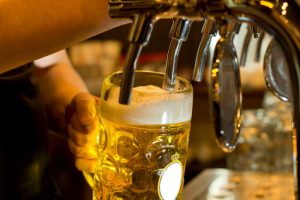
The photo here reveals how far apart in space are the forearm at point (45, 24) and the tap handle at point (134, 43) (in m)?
0.18

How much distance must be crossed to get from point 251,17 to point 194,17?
0.06 metres

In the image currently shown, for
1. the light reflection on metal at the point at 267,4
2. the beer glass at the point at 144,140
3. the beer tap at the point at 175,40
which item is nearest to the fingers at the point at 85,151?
the beer glass at the point at 144,140

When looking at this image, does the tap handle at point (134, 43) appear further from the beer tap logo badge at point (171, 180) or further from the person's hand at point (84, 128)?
the person's hand at point (84, 128)

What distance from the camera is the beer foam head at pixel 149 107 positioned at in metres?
0.78

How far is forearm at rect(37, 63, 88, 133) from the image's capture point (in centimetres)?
141

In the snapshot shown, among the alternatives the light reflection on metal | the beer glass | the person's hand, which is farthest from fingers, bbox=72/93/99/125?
the light reflection on metal

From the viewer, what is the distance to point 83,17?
78cm

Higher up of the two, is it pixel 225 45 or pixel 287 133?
pixel 225 45

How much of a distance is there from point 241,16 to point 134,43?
0.11m

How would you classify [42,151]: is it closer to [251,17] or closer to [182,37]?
[182,37]

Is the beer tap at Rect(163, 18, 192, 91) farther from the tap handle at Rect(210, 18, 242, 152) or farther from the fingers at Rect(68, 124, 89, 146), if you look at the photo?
the fingers at Rect(68, 124, 89, 146)

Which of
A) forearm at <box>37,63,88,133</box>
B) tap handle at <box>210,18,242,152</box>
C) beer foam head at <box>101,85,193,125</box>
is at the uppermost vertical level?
tap handle at <box>210,18,242,152</box>

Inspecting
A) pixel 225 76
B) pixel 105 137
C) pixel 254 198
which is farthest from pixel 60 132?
pixel 225 76

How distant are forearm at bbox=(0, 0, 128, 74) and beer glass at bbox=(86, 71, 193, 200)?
0.08 meters
